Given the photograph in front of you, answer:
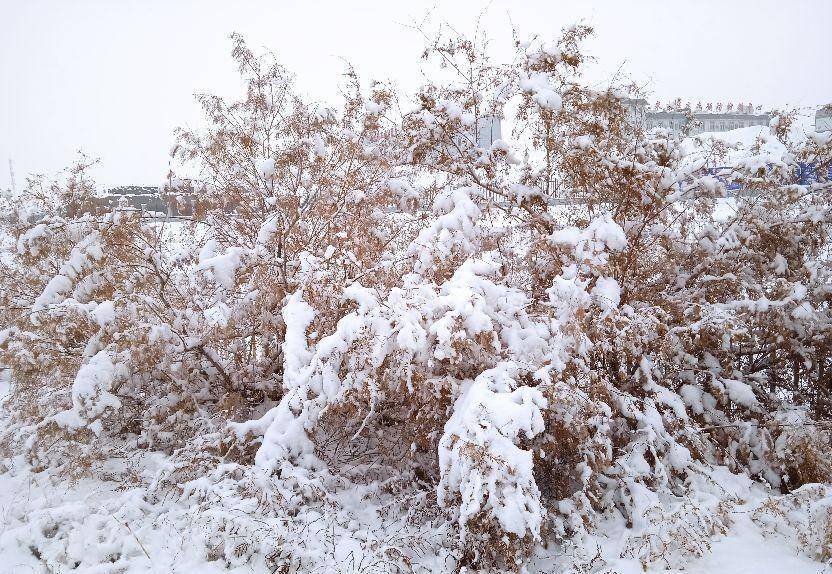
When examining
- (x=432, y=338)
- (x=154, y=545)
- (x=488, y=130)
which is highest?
(x=488, y=130)

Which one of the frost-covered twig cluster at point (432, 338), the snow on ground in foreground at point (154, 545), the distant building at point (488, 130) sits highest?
the distant building at point (488, 130)

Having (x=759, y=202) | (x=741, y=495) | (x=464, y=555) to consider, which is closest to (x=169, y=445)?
(x=464, y=555)

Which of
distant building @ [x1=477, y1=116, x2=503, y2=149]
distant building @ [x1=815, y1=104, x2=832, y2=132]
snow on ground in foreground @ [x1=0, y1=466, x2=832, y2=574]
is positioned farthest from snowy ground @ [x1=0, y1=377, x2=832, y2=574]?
distant building @ [x1=815, y1=104, x2=832, y2=132]

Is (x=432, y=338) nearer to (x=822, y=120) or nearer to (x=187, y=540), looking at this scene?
(x=187, y=540)

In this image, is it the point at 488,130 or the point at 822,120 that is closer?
the point at 488,130

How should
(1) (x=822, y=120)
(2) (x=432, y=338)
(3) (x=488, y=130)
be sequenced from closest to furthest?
(2) (x=432, y=338), (3) (x=488, y=130), (1) (x=822, y=120)

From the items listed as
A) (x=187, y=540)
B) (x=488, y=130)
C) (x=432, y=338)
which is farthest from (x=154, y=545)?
(x=488, y=130)

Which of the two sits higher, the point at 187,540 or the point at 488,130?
the point at 488,130

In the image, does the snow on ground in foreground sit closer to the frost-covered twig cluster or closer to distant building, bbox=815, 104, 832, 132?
the frost-covered twig cluster

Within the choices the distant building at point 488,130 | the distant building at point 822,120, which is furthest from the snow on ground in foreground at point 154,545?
the distant building at point 822,120

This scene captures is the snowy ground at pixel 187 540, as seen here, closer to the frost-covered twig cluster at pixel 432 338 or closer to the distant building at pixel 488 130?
the frost-covered twig cluster at pixel 432 338

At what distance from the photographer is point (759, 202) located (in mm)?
5918

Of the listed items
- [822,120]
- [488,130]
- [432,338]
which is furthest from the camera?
[822,120]

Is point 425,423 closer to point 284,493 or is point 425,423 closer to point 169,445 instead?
point 284,493
